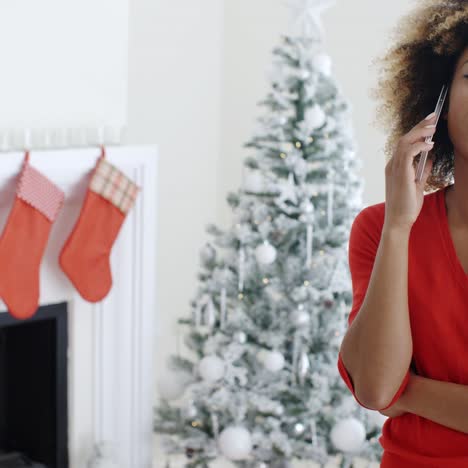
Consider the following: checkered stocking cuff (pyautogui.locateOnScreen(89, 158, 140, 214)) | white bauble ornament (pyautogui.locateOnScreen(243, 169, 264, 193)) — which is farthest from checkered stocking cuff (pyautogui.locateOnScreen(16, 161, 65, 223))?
white bauble ornament (pyautogui.locateOnScreen(243, 169, 264, 193))

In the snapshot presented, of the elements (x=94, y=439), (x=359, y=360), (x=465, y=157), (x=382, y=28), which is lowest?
(x=94, y=439)

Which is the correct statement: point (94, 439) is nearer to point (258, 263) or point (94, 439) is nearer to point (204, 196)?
point (258, 263)

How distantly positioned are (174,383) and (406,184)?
78.9 inches

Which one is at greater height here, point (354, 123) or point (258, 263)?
point (354, 123)

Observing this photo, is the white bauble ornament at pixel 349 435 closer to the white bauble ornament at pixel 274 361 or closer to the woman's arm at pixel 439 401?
the white bauble ornament at pixel 274 361

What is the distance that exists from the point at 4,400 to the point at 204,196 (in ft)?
4.32

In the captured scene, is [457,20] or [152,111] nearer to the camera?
[457,20]

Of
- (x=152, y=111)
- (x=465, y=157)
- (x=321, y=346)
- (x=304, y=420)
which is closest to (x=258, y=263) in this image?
(x=321, y=346)

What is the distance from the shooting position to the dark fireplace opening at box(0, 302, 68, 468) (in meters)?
3.19

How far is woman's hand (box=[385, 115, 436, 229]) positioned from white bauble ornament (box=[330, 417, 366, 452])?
166 centimetres

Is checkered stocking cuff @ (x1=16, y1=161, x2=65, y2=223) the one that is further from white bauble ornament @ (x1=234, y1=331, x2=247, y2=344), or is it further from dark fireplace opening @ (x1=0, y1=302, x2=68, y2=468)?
white bauble ornament @ (x1=234, y1=331, x2=247, y2=344)

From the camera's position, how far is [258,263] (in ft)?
9.76

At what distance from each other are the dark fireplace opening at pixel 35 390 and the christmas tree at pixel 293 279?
57cm

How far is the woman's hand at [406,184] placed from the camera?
4.18 ft
